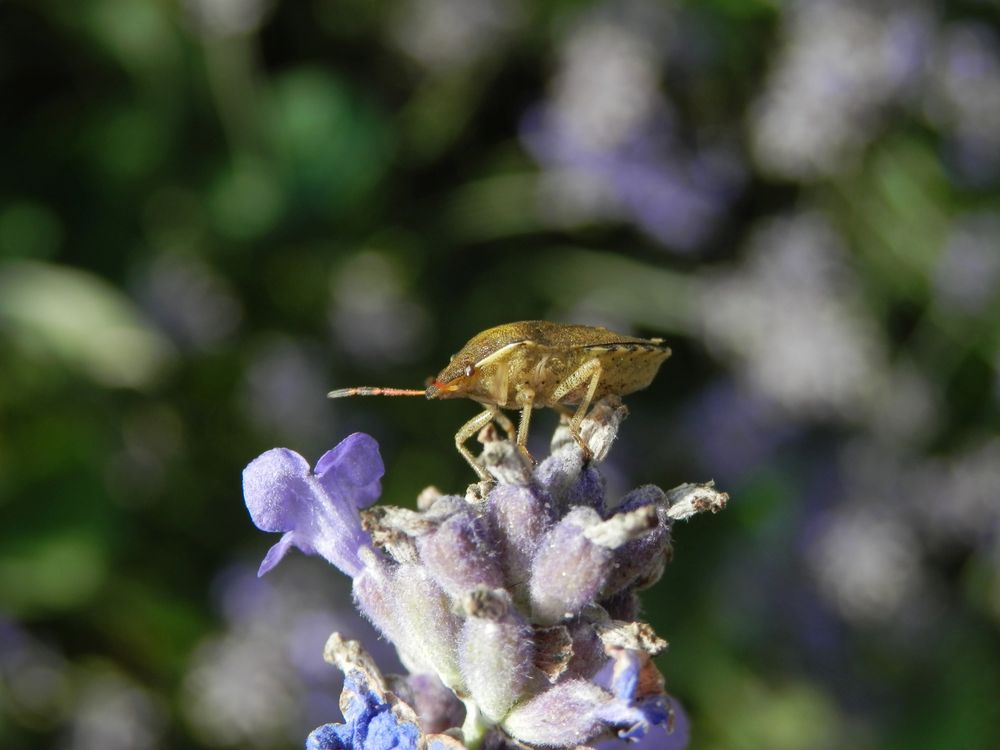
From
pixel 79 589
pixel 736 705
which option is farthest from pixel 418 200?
pixel 736 705

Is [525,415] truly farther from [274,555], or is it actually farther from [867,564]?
[867,564]

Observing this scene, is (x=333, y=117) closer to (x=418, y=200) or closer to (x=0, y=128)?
(x=418, y=200)

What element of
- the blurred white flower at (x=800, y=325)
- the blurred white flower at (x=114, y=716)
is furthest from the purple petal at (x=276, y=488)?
the blurred white flower at (x=800, y=325)

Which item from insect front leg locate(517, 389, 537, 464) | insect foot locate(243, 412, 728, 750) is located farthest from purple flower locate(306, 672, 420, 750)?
insect front leg locate(517, 389, 537, 464)

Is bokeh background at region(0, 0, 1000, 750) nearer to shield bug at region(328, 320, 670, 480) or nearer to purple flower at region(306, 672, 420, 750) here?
shield bug at region(328, 320, 670, 480)

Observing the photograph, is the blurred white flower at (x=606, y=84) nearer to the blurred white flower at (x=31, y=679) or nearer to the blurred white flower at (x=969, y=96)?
the blurred white flower at (x=969, y=96)
